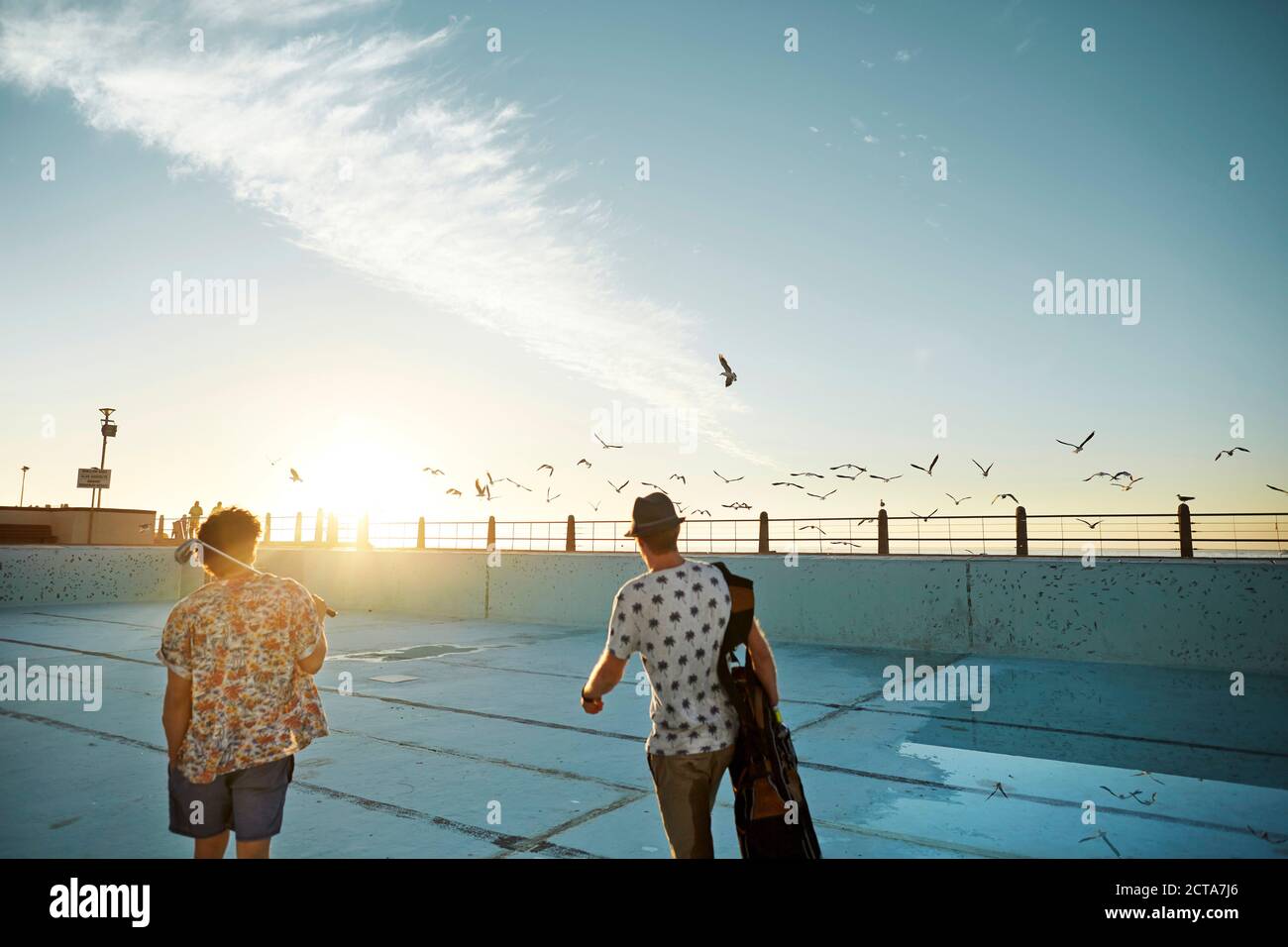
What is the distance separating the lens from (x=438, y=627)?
13125mm

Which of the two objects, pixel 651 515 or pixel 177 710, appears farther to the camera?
pixel 651 515

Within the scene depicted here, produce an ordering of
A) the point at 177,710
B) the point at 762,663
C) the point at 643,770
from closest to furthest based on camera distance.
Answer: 1. the point at 177,710
2. the point at 762,663
3. the point at 643,770

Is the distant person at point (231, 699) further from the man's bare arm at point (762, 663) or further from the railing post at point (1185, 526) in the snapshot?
the railing post at point (1185, 526)

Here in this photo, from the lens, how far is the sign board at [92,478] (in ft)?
96.8

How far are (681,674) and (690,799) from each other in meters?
0.41

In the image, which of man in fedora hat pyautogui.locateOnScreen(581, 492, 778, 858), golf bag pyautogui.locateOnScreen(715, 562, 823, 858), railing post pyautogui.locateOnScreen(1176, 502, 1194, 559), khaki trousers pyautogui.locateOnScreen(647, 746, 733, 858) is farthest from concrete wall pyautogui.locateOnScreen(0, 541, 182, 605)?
railing post pyautogui.locateOnScreen(1176, 502, 1194, 559)

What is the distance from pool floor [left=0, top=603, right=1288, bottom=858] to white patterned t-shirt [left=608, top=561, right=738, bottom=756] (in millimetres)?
1126

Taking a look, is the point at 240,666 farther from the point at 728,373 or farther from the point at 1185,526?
the point at 1185,526

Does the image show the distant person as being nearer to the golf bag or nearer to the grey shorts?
the grey shorts

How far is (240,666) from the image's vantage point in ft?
8.43

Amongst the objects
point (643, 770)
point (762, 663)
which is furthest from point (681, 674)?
point (643, 770)

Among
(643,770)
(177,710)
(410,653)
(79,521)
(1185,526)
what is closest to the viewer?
(177,710)
